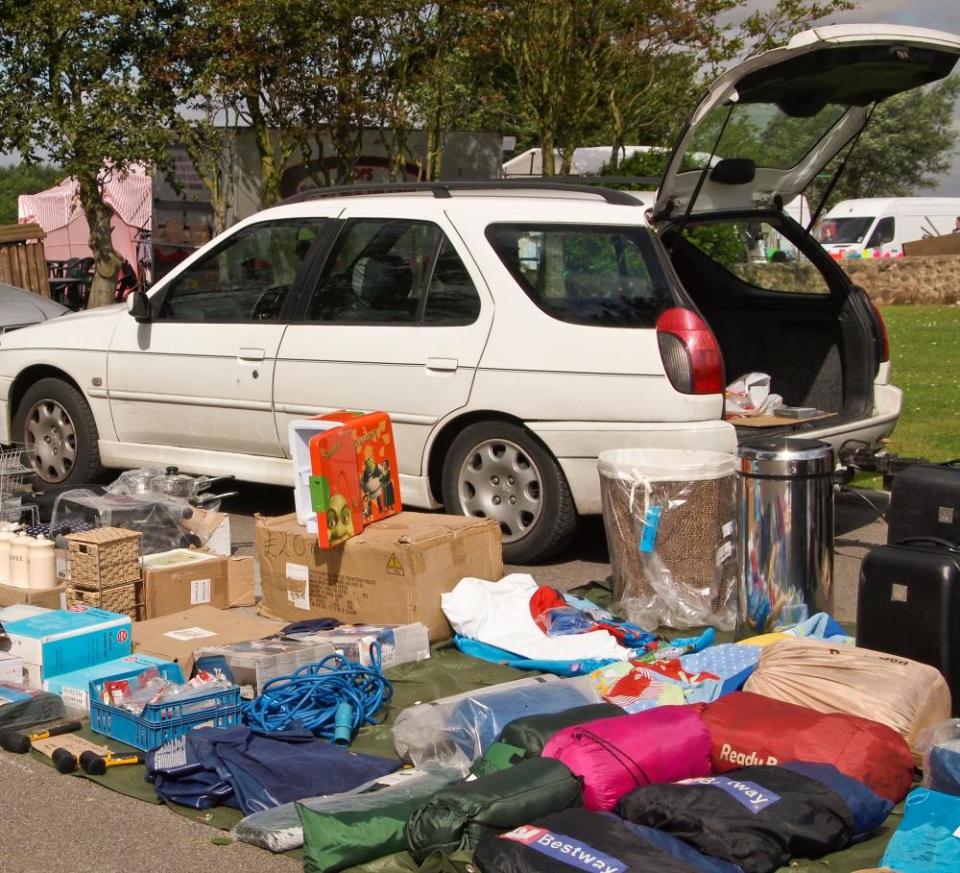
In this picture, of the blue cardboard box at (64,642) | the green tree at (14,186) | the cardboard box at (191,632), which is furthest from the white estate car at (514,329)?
the green tree at (14,186)

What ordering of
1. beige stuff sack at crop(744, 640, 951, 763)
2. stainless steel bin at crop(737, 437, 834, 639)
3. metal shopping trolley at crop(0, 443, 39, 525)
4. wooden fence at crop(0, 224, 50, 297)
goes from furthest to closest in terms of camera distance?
wooden fence at crop(0, 224, 50, 297) < metal shopping trolley at crop(0, 443, 39, 525) < stainless steel bin at crop(737, 437, 834, 639) < beige stuff sack at crop(744, 640, 951, 763)

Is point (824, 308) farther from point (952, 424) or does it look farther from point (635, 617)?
point (952, 424)

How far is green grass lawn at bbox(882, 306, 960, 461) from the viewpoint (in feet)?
36.0

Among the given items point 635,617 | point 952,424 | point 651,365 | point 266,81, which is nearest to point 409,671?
point 635,617

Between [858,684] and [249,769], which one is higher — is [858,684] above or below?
above

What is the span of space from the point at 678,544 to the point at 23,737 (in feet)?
9.53

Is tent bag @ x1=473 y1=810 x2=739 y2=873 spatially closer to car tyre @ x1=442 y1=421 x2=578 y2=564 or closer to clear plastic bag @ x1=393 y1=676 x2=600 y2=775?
clear plastic bag @ x1=393 y1=676 x2=600 y2=775

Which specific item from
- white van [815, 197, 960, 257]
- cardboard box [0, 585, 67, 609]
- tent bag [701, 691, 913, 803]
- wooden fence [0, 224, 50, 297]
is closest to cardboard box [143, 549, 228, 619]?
cardboard box [0, 585, 67, 609]

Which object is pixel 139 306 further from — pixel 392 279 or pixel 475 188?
pixel 475 188

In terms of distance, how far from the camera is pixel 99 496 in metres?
7.14

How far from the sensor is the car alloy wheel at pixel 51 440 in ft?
28.4

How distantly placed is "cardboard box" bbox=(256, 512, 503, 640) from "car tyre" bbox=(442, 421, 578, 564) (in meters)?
0.61

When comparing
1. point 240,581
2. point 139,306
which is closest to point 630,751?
point 240,581

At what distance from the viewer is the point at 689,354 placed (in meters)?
6.59
